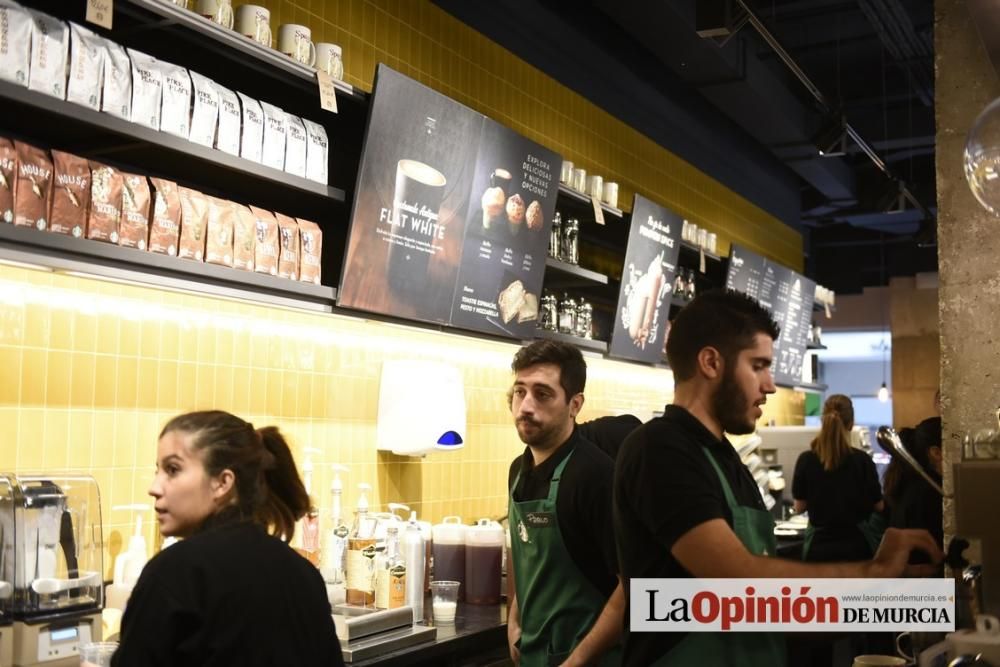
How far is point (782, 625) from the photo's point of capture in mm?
2203

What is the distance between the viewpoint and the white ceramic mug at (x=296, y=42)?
12.1ft

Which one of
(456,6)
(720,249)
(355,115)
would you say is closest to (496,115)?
(456,6)

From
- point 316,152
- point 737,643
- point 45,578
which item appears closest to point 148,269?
point 316,152

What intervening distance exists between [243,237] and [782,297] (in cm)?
595

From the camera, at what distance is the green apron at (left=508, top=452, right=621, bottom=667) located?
117 inches

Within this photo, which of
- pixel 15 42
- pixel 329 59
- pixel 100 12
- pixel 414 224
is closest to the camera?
pixel 15 42

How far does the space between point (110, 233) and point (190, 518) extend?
1097mm

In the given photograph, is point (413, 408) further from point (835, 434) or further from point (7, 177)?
point (835, 434)

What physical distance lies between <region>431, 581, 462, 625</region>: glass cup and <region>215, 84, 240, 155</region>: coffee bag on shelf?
5.14ft

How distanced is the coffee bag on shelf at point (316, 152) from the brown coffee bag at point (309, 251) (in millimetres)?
161

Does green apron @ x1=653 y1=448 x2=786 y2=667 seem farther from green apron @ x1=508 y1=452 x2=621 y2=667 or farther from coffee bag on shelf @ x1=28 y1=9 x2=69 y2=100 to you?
coffee bag on shelf @ x1=28 y1=9 x2=69 y2=100

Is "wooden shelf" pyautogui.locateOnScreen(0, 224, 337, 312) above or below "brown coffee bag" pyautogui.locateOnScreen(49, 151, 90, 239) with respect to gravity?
below

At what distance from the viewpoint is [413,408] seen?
4418mm

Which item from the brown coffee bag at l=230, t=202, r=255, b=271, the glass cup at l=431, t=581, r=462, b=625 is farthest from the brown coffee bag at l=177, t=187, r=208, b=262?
the glass cup at l=431, t=581, r=462, b=625
